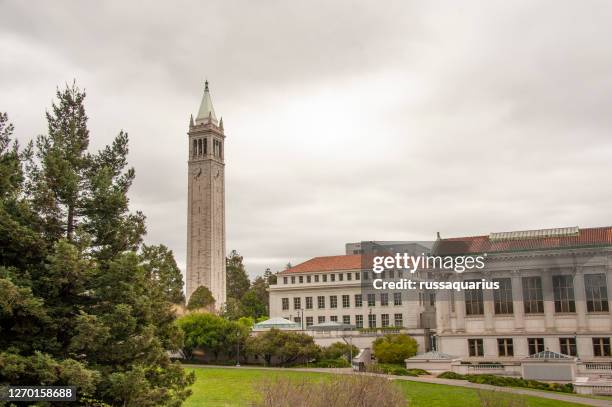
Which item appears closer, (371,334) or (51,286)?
(51,286)

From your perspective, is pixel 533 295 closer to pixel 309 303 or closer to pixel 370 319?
pixel 370 319

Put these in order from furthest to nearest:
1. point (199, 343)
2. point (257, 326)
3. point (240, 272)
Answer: point (240, 272), point (257, 326), point (199, 343)

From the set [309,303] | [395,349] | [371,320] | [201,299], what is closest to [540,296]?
[395,349]

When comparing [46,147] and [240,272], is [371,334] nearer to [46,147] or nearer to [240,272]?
[46,147]

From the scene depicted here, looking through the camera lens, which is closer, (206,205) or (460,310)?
(460,310)

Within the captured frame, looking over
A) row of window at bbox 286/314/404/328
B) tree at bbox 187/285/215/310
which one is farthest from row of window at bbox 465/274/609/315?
tree at bbox 187/285/215/310

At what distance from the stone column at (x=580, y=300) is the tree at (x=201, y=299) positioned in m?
63.7

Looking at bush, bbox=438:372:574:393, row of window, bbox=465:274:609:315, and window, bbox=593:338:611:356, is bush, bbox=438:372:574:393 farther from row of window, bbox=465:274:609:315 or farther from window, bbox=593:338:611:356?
row of window, bbox=465:274:609:315

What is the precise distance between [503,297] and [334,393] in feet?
155

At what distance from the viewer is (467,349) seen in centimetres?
6212

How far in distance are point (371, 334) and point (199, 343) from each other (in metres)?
19.4

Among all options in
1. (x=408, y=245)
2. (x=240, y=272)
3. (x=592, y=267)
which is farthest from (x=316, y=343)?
(x=240, y=272)

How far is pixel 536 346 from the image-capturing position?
5909 centimetres

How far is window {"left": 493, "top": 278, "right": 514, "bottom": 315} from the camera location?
200 ft
